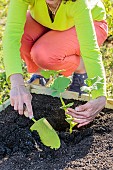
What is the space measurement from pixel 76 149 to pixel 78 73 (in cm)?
90

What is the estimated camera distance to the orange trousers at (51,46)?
294 centimetres

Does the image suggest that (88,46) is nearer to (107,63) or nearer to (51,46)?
(51,46)

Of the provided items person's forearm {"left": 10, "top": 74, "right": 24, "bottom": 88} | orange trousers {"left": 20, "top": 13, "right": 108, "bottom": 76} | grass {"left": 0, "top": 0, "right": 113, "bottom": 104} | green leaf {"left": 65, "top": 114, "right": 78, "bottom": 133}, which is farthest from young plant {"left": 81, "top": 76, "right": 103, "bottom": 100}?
grass {"left": 0, "top": 0, "right": 113, "bottom": 104}

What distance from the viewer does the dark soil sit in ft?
7.52

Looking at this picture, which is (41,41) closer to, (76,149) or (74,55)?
→ (74,55)

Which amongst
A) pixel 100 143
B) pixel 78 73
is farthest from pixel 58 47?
pixel 100 143

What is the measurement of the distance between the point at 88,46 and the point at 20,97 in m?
0.43

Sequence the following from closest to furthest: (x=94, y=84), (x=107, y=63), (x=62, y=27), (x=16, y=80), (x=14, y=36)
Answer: (x=94, y=84) → (x=16, y=80) → (x=14, y=36) → (x=62, y=27) → (x=107, y=63)

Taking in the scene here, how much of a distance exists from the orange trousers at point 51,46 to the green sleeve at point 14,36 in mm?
328

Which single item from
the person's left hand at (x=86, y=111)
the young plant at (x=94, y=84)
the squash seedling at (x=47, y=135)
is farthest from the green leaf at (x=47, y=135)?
the young plant at (x=94, y=84)

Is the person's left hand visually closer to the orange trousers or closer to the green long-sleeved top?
the green long-sleeved top

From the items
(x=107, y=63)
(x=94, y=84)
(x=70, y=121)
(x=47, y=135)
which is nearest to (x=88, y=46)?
(x=94, y=84)

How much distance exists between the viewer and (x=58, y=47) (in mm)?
2955

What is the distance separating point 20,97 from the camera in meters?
2.31
